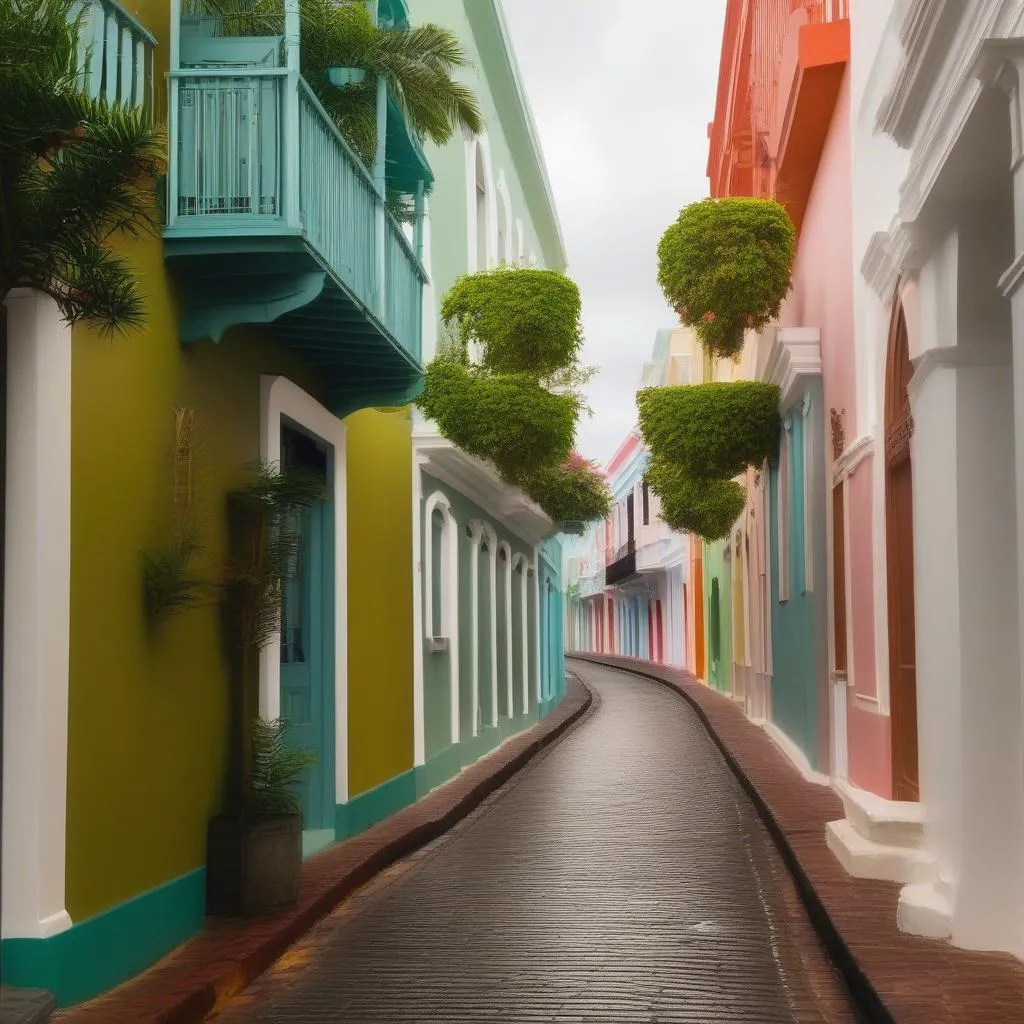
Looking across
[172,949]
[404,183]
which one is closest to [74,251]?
[172,949]

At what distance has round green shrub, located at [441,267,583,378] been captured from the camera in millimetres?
15211

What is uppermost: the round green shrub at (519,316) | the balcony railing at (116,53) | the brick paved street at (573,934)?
the round green shrub at (519,316)

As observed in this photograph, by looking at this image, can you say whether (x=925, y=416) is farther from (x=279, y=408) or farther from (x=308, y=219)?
(x=279, y=408)

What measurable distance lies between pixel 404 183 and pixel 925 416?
572 cm

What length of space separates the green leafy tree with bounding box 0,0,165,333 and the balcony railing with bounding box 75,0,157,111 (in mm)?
1537

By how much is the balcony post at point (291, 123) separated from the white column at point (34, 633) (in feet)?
5.67

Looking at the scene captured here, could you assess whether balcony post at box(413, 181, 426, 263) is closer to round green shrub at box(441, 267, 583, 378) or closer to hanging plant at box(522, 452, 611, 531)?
round green shrub at box(441, 267, 583, 378)

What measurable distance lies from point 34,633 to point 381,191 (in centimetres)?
489

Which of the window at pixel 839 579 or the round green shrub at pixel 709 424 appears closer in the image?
the window at pixel 839 579

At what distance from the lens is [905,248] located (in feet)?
24.5

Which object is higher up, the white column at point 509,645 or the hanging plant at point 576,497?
the hanging plant at point 576,497

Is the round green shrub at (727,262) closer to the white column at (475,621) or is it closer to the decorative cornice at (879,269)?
the white column at (475,621)

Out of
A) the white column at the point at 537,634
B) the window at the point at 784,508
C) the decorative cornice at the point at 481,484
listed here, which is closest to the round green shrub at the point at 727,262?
the window at the point at 784,508

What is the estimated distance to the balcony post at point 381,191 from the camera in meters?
9.75
